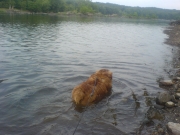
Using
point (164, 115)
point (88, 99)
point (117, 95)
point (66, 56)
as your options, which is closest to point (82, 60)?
point (66, 56)

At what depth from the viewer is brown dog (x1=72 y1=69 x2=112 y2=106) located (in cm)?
546

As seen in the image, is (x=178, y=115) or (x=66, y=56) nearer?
(x=178, y=115)

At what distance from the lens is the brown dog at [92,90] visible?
17.9ft

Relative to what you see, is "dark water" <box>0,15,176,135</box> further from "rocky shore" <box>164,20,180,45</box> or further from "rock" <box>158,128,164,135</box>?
"rocky shore" <box>164,20,180,45</box>

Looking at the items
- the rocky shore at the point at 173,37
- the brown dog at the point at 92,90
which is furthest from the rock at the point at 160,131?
the rocky shore at the point at 173,37

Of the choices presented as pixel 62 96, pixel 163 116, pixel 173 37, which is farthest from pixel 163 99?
pixel 173 37

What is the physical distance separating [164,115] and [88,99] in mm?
2398

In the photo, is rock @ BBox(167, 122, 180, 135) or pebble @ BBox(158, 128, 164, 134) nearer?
rock @ BBox(167, 122, 180, 135)

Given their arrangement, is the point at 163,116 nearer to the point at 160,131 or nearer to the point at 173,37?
the point at 160,131

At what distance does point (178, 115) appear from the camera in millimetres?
5406

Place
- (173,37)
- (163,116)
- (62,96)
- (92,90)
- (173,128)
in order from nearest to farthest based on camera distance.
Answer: (173,128)
(163,116)
(92,90)
(62,96)
(173,37)

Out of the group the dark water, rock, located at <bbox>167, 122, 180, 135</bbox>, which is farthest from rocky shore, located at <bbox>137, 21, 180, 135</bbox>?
the dark water

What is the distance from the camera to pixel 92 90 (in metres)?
5.70

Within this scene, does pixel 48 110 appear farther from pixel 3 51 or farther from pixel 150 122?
pixel 3 51
